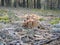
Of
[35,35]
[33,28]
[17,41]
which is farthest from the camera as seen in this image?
[33,28]

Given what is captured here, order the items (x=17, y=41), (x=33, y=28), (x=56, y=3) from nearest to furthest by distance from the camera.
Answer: (x=17, y=41) → (x=33, y=28) → (x=56, y=3)

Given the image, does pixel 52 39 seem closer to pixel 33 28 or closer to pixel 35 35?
pixel 35 35

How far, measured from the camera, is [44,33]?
4430mm

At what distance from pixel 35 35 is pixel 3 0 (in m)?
7.17

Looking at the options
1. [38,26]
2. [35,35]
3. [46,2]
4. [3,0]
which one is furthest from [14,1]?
[35,35]

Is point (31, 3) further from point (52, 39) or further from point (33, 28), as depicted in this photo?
point (52, 39)

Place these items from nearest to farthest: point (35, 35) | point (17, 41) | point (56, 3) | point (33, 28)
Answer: point (17, 41) < point (35, 35) < point (33, 28) < point (56, 3)

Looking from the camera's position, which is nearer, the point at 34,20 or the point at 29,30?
the point at 29,30

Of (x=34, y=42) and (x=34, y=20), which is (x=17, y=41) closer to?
(x=34, y=42)

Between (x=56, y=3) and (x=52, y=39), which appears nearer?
(x=52, y=39)

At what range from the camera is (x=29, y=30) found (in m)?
4.48

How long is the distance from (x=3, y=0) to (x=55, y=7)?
9.57 feet

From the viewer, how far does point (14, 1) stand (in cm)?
1109

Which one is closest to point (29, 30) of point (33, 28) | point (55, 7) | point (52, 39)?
point (33, 28)
